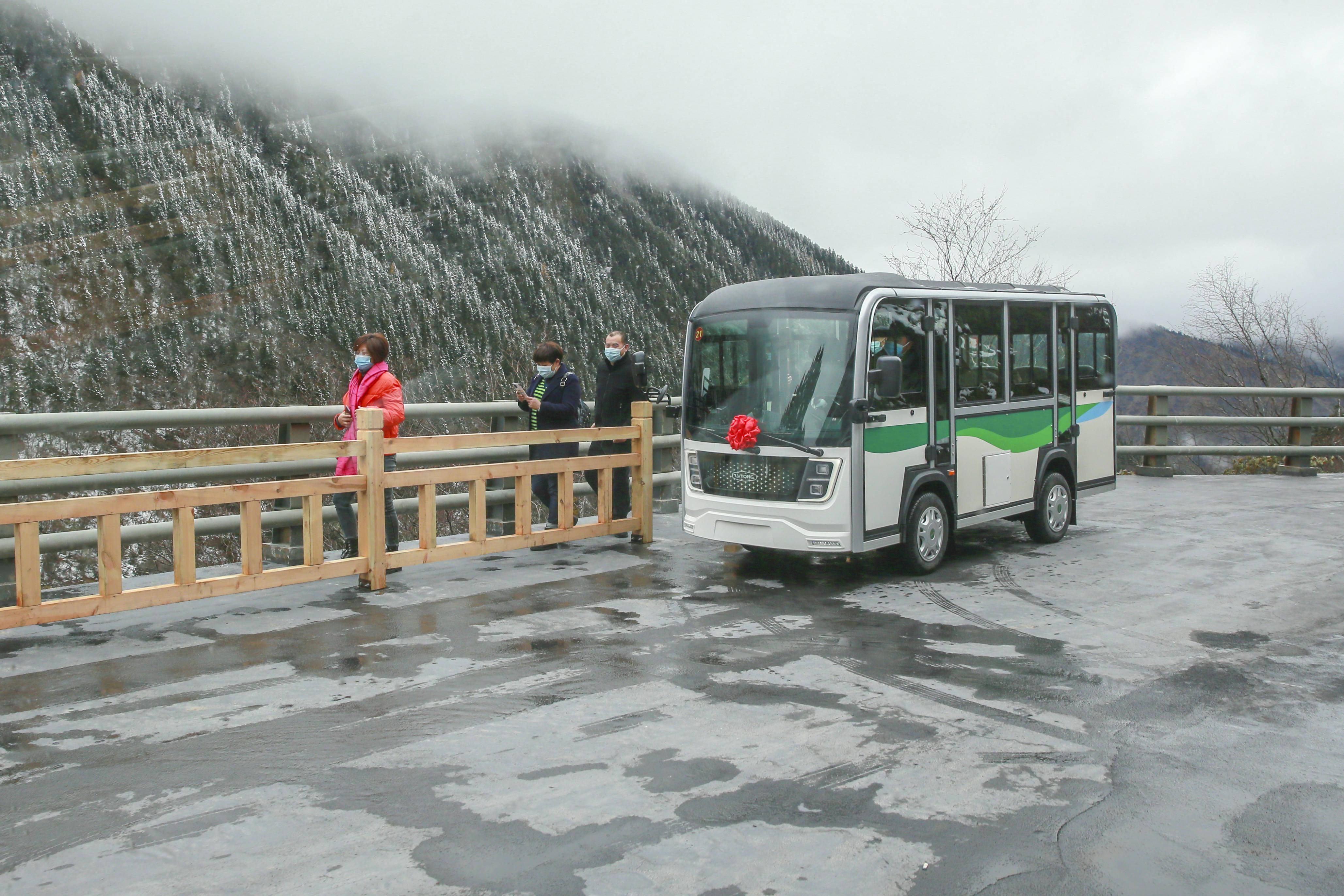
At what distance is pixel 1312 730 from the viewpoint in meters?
5.31

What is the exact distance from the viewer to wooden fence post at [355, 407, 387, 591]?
27.7 feet

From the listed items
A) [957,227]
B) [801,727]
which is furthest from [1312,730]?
[957,227]

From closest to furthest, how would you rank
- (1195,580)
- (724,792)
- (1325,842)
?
(1325,842), (724,792), (1195,580)

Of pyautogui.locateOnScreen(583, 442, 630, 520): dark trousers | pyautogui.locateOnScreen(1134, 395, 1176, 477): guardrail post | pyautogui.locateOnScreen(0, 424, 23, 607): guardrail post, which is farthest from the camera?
pyautogui.locateOnScreen(1134, 395, 1176, 477): guardrail post

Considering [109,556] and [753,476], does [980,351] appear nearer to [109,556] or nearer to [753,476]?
[753,476]

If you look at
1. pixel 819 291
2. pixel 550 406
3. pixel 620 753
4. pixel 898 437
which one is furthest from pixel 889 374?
pixel 620 753

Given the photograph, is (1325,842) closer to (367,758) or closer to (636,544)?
(367,758)

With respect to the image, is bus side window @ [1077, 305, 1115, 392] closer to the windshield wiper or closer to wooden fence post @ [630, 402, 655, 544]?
the windshield wiper

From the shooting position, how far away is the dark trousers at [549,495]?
407 inches

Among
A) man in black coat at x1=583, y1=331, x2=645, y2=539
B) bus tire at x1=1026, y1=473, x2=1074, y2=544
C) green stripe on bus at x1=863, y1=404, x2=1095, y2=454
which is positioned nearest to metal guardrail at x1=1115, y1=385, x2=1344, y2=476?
bus tire at x1=1026, y1=473, x2=1074, y2=544

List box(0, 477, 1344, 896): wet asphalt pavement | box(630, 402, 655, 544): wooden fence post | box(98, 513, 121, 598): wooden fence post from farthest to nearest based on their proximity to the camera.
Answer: box(630, 402, 655, 544): wooden fence post → box(98, 513, 121, 598): wooden fence post → box(0, 477, 1344, 896): wet asphalt pavement

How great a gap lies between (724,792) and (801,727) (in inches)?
35.4

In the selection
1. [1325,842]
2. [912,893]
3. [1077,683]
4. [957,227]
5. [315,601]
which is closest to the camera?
[912,893]

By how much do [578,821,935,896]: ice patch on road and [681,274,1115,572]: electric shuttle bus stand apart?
481 centimetres
